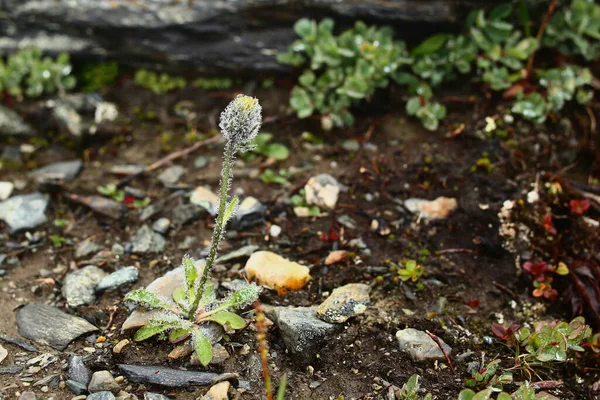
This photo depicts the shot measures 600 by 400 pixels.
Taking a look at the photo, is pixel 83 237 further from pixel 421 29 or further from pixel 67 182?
pixel 421 29

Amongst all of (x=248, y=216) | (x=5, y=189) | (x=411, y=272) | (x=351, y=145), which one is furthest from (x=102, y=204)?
(x=411, y=272)

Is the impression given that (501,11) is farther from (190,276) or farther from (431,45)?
(190,276)

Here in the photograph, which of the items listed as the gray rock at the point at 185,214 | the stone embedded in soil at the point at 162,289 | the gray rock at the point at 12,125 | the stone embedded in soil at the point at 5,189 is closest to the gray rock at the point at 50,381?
the stone embedded in soil at the point at 162,289

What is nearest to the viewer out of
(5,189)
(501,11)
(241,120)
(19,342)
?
(241,120)

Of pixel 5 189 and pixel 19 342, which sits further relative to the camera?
pixel 5 189

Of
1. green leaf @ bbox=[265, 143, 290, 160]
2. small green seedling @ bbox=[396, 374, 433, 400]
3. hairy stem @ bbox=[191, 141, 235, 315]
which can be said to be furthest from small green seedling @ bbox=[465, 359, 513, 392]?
green leaf @ bbox=[265, 143, 290, 160]

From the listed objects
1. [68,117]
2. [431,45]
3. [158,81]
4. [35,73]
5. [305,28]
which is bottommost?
[68,117]

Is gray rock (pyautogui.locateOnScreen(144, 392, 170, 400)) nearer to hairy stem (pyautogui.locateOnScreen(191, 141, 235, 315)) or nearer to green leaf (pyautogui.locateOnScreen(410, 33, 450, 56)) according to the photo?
hairy stem (pyautogui.locateOnScreen(191, 141, 235, 315))
